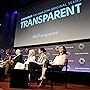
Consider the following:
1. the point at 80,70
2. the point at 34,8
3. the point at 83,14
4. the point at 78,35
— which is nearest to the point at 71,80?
the point at 80,70

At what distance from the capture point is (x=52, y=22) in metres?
8.84

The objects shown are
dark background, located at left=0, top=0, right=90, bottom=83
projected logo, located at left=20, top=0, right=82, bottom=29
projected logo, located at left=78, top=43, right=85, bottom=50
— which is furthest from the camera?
projected logo, located at left=20, top=0, right=82, bottom=29

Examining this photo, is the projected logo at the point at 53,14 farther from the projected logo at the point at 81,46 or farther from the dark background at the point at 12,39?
the projected logo at the point at 81,46

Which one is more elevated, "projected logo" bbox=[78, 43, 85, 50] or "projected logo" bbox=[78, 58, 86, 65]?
"projected logo" bbox=[78, 43, 85, 50]

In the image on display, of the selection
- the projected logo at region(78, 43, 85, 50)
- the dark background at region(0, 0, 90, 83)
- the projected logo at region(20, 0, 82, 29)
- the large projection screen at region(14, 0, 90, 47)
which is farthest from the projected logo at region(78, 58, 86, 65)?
the projected logo at region(20, 0, 82, 29)

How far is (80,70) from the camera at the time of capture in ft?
24.8

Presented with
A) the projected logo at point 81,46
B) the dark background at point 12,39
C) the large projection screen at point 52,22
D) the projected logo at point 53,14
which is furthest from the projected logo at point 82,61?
the projected logo at point 53,14

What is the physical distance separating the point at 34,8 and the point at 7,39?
3024 mm

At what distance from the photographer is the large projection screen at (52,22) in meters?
7.52

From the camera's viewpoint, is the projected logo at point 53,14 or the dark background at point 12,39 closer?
the dark background at point 12,39

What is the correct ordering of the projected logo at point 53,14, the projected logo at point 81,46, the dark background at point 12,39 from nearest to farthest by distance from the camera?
1. the dark background at point 12,39
2. the projected logo at point 81,46
3. the projected logo at point 53,14

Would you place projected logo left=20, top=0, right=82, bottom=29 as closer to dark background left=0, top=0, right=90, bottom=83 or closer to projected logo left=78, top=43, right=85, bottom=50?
dark background left=0, top=0, right=90, bottom=83

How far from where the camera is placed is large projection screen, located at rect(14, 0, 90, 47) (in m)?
7.52

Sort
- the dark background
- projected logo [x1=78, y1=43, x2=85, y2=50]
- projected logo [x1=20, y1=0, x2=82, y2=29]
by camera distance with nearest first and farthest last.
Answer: the dark background < projected logo [x1=78, y1=43, x2=85, y2=50] < projected logo [x1=20, y1=0, x2=82, y2=29]
